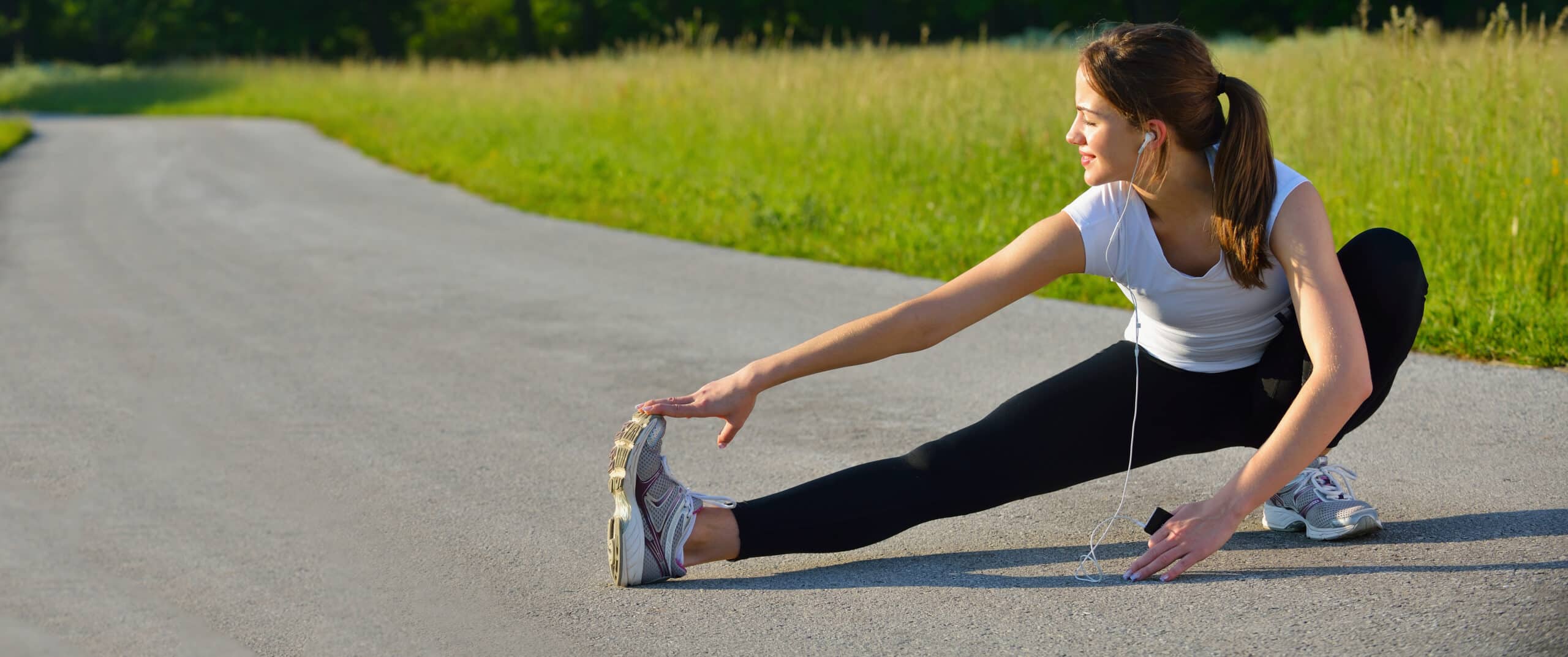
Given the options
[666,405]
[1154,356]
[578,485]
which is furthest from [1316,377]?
[578,485]

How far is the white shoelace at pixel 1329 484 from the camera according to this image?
327 cm

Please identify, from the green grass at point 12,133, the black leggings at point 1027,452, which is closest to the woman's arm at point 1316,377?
the black leggings at point 1027,452

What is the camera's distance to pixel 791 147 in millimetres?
12172

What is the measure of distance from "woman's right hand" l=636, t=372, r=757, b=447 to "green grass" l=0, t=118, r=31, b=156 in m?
18.4

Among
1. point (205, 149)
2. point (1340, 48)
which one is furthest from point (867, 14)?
point (1340, 48)

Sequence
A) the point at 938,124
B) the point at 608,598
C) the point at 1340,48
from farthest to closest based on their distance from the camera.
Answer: the point at 938,124 < the point at 1340,48 < the point at 608,598

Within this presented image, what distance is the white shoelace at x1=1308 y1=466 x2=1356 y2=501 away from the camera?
3.27 metres

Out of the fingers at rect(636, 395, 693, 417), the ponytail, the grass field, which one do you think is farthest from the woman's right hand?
the grass field

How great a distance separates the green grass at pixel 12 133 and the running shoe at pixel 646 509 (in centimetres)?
1822

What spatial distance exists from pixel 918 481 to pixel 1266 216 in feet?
3.18

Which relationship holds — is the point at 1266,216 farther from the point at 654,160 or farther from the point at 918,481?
the point at 654,160

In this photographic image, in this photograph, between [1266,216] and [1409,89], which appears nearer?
[1266,216]

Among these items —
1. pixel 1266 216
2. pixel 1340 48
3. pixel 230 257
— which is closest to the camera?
pixel 1266 216

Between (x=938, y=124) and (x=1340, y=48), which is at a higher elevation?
(x=1340, y=48)
